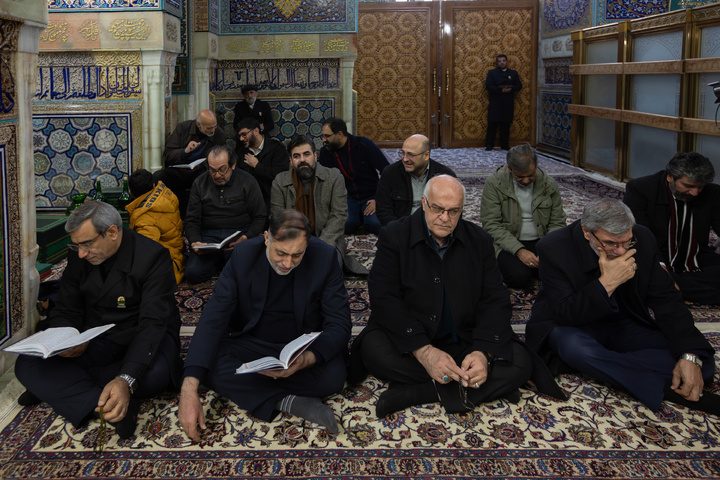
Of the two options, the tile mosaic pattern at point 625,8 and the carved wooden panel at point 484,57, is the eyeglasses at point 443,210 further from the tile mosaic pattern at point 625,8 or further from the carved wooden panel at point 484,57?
the carved wooden panel at point 484,57

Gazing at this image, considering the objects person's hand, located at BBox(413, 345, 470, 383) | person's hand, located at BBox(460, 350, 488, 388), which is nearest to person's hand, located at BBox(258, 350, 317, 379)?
person's hand, located at BBox(413, 345, 470, 383)

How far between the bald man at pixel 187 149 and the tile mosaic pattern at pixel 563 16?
594 cm

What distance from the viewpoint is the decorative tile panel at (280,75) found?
26.4ft

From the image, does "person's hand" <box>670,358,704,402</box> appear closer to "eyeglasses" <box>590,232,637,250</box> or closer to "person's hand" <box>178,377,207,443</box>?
"eyeglasses" <box>590,232,637,250</box>

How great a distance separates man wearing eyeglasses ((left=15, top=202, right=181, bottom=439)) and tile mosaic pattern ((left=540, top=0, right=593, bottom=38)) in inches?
325

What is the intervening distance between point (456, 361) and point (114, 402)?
128 cm

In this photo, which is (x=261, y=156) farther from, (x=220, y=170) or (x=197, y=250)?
(x=197, y=250)

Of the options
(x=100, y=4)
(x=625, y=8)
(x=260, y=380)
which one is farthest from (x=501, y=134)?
(x=260, y=380)

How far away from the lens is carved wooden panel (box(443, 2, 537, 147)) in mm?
11078

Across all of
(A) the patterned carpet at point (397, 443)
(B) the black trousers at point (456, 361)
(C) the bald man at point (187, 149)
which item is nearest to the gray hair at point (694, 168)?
(A) the patterned carpet at point (397, 443)

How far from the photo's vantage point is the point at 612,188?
7.34m

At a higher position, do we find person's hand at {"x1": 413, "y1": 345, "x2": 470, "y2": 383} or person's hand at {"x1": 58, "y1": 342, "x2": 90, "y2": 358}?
person's hand at {"x1": 58, "y1": 342, "x2": 90, "y2": 358}

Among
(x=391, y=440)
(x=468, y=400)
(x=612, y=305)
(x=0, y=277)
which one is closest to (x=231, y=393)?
(x=391, y=440)

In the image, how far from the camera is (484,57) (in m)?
11.2
